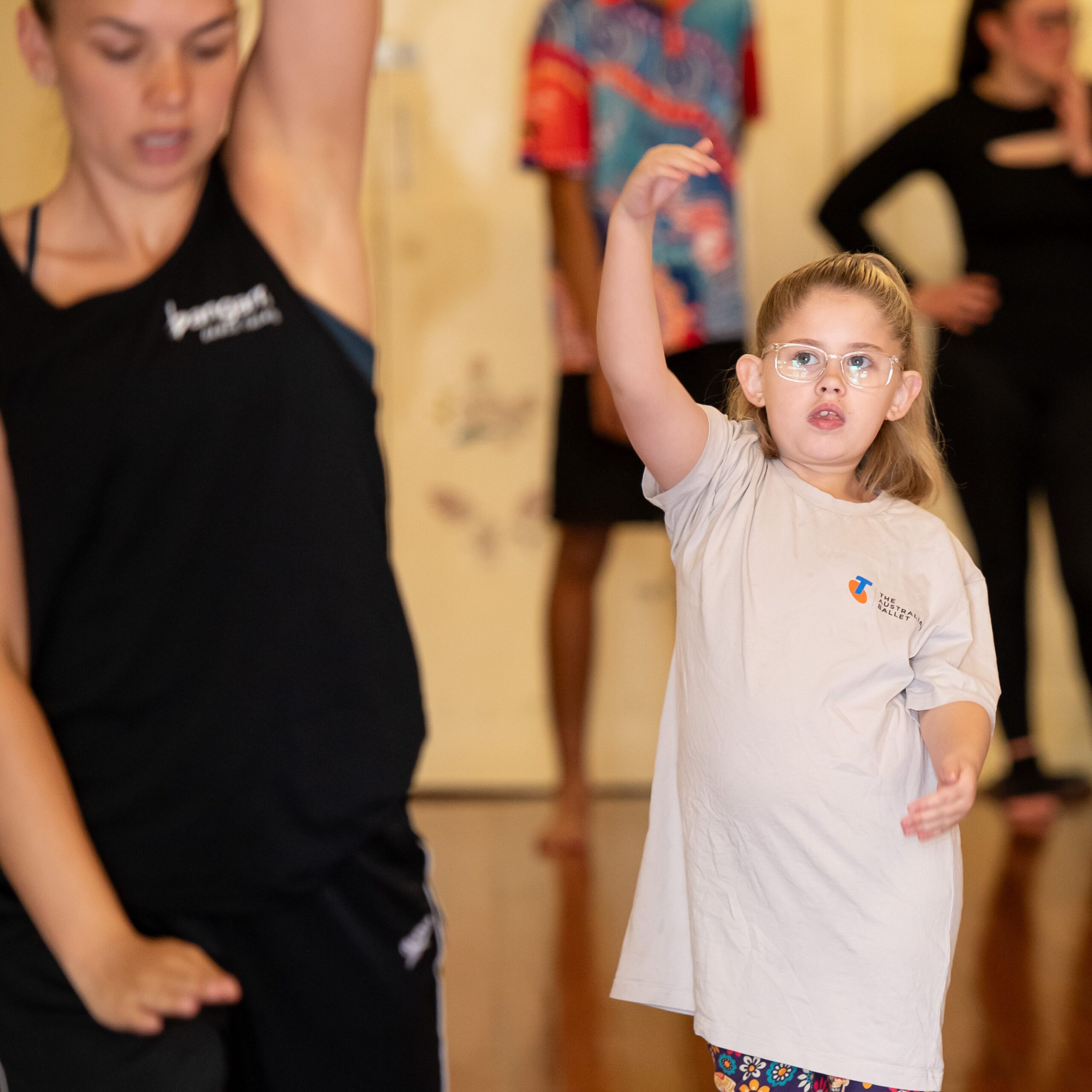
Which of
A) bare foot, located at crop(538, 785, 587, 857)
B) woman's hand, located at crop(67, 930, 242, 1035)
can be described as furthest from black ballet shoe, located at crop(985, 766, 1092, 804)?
woman's hand, located at crop(67, 930, 242, 1035)

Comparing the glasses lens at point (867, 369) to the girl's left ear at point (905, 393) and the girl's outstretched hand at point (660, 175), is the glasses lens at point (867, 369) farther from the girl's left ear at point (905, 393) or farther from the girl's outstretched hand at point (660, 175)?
the girl's outstretched hand at point (660, 175)

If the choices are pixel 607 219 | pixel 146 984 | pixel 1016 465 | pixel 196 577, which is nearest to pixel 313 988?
pixel 146 984

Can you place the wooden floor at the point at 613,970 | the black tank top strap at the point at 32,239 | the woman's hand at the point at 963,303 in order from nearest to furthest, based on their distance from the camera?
1. the black tank top strap at the point at 32,239
2. the wooden floor at the point at 613,970
3. the woman's hand at the point at 963,303

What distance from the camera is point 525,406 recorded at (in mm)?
2812

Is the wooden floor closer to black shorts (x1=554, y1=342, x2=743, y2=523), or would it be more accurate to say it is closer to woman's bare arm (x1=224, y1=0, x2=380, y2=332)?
black shorts (x1=554, y1=342, x2=743, y2=523)

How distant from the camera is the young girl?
91 cm

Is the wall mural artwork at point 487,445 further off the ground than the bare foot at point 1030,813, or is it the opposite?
the wall mural artwork at point 487,445

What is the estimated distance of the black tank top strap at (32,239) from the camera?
0.86 m

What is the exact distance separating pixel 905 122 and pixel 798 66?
1.45ft

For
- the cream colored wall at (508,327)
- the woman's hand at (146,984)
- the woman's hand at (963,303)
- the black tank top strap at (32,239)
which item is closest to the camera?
the woman's hand at (146,984)

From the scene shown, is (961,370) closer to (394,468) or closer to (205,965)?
(394,468)

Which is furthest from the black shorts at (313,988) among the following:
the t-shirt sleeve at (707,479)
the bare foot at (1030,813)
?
the bare foot at (1030,813)

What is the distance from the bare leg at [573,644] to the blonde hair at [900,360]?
4.53ft

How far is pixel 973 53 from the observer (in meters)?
2.43
